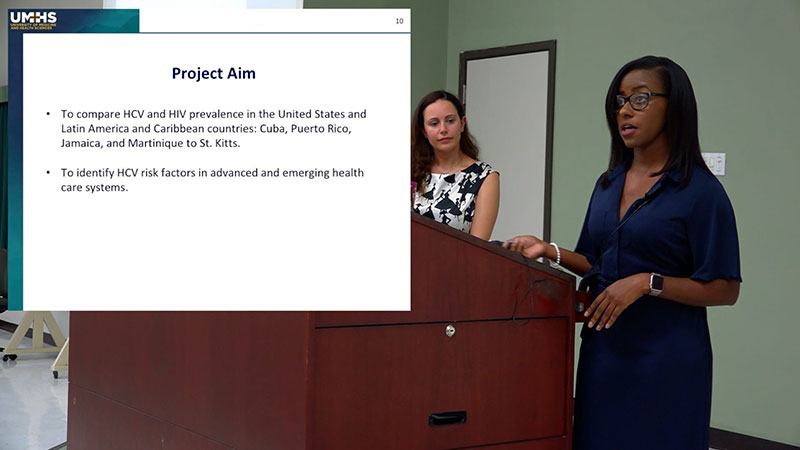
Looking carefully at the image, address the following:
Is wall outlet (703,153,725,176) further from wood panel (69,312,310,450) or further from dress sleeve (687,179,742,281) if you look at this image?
wood panel (69,312,310,450)

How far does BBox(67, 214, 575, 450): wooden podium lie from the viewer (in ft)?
5.35

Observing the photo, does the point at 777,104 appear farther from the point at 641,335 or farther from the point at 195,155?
the point at 195,155

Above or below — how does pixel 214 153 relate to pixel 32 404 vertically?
above

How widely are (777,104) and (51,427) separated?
4377 mm

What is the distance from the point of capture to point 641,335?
188cm

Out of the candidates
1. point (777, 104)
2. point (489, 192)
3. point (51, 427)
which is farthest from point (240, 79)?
point (51, 427)

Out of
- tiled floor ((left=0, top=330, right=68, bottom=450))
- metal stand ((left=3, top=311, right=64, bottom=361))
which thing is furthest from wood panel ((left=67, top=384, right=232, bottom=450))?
metal stand ((left=3, top=311, right=64, bottom=361))

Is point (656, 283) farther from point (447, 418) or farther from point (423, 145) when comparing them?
point (423, 145)

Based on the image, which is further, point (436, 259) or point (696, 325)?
point (696, 325)

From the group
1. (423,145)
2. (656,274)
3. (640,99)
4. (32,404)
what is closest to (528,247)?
(656,274)

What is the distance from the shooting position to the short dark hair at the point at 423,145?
2834 millimetres

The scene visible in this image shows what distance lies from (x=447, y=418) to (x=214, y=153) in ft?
2.47

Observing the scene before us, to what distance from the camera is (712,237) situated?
1765 millimetres

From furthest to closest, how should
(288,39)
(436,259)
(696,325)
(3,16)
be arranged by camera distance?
(3,16) < (696,325) < (436,259) < (288,39)
